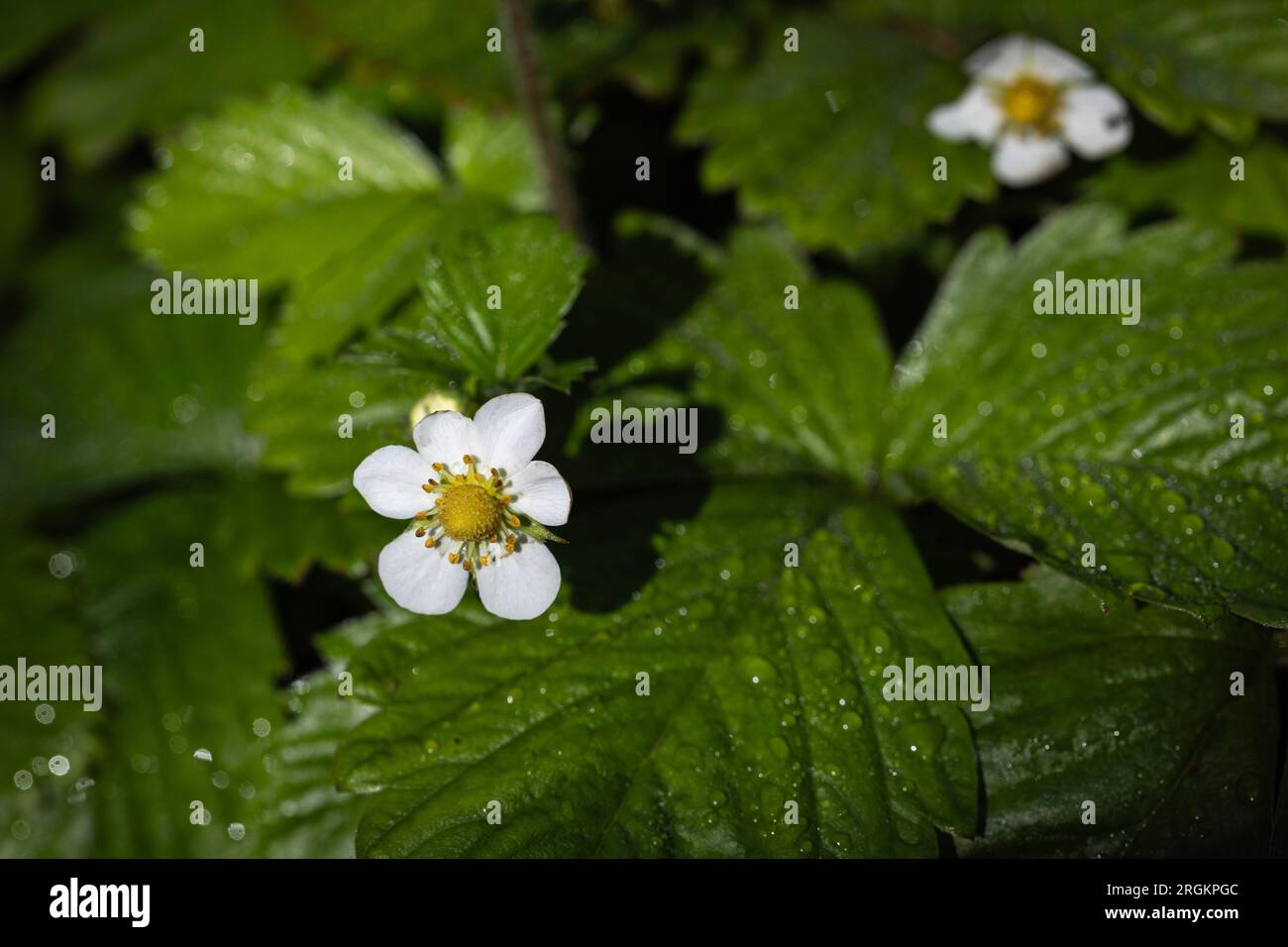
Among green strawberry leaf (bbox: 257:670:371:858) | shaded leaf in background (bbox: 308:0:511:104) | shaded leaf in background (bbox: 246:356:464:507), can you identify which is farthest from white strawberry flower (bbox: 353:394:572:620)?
shaded leaf in background (bbox: 308:0:511:104)

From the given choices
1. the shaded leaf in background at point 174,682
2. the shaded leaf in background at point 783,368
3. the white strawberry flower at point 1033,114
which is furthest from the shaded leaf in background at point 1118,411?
the shaded leaf in background at point 174,682

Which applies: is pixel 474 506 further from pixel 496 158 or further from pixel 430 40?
pixel 430 40

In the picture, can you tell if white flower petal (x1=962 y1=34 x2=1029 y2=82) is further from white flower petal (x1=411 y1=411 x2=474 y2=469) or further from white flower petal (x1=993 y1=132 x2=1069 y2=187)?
white flower petal (x1=411 y1=411 x2=474 y2=469)

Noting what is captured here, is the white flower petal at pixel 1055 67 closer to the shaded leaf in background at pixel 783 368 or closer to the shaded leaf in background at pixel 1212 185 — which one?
the shaded leaf in background at pixel 1212 185
